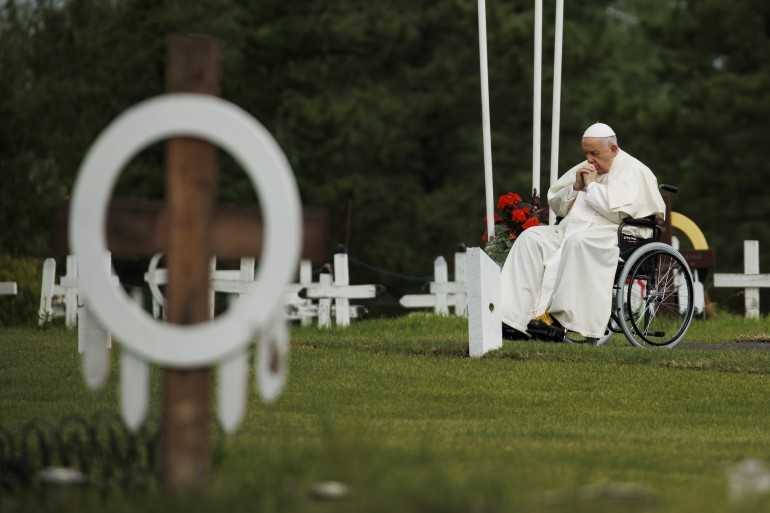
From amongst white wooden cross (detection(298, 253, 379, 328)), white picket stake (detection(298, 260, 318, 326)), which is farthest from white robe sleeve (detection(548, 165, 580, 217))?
white picket stake (detection(298, 260, 318, 326))

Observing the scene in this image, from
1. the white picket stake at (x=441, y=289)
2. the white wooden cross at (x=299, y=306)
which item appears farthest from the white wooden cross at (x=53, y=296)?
the white picket stake at (x=441, y=289)

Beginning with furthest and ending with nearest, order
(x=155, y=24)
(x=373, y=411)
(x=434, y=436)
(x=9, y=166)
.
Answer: (x=155, y=24) → (x=9, y=166) → (x=373, y=411) → (x=434, y=436)

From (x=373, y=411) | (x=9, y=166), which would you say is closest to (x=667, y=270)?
(x=373, y=411)

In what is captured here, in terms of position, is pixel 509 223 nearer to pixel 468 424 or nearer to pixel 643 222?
pixel 643 222

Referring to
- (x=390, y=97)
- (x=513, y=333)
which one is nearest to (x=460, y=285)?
(x=513, y=333)

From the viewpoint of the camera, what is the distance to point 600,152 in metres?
13.5

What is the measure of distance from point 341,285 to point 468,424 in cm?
1170

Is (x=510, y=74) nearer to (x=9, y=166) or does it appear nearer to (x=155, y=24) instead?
(x=155, y=24)

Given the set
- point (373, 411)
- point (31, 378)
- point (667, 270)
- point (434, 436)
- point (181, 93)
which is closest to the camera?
point (181, 93)

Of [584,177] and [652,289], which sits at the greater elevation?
[584,177]

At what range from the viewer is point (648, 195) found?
13266 millimetres

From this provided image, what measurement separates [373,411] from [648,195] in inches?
182

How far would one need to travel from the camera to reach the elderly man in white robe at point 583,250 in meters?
13.0

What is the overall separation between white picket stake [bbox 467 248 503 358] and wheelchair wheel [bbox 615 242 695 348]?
3.55ft
